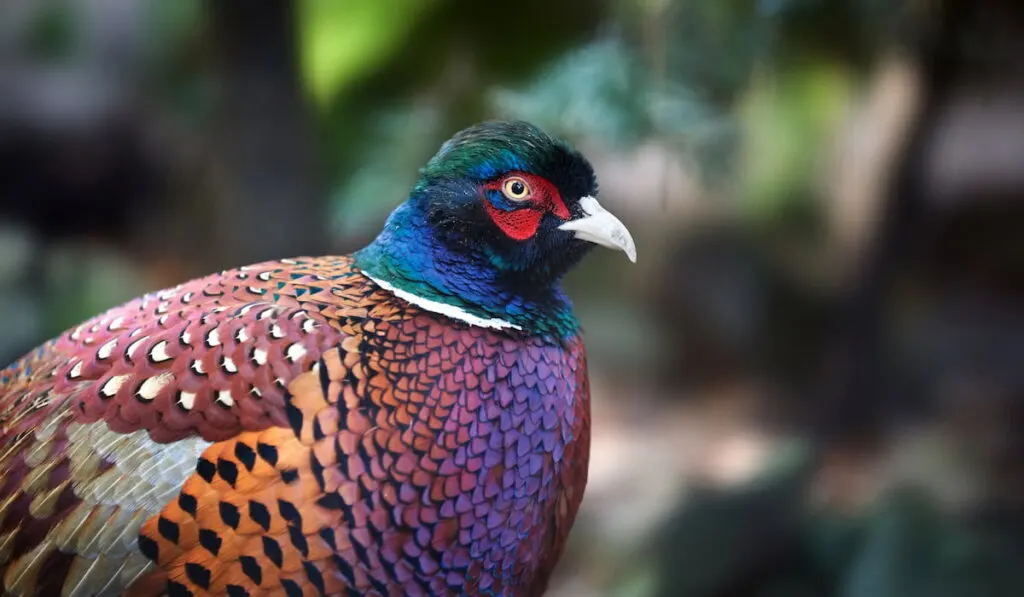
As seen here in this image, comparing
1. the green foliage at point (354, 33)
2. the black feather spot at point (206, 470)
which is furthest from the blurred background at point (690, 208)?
the black feather spot at point (206, 470)

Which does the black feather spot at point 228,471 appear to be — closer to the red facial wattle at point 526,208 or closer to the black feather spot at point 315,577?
the black feather spot at point 315,577

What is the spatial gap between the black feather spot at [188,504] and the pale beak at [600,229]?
594 mm

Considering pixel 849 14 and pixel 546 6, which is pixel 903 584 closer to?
pixel 849 14

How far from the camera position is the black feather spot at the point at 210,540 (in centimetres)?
108

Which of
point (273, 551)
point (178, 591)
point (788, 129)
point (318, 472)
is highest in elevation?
point (788, 129)

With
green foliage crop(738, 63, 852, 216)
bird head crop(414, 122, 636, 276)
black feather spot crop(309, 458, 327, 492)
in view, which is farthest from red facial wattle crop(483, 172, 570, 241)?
green foliage crop(738, 63, 852, 216)

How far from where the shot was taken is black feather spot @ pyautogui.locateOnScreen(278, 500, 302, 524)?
3.56ft

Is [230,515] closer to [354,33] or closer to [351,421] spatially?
[351,421]

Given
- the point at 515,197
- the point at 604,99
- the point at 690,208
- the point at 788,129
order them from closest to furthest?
the point at 515,197 → the point at 604,99 → the point at 788,129 → the point at 690,208

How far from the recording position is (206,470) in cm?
110

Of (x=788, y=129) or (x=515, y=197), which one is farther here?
(x=788, y=129)

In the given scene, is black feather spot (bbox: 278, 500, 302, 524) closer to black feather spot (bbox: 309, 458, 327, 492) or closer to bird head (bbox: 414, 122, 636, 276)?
black feather spot (bbox: 309, 458, 327, 492)

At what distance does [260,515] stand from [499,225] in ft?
1.59

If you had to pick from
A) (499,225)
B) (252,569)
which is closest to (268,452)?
(252,569)
